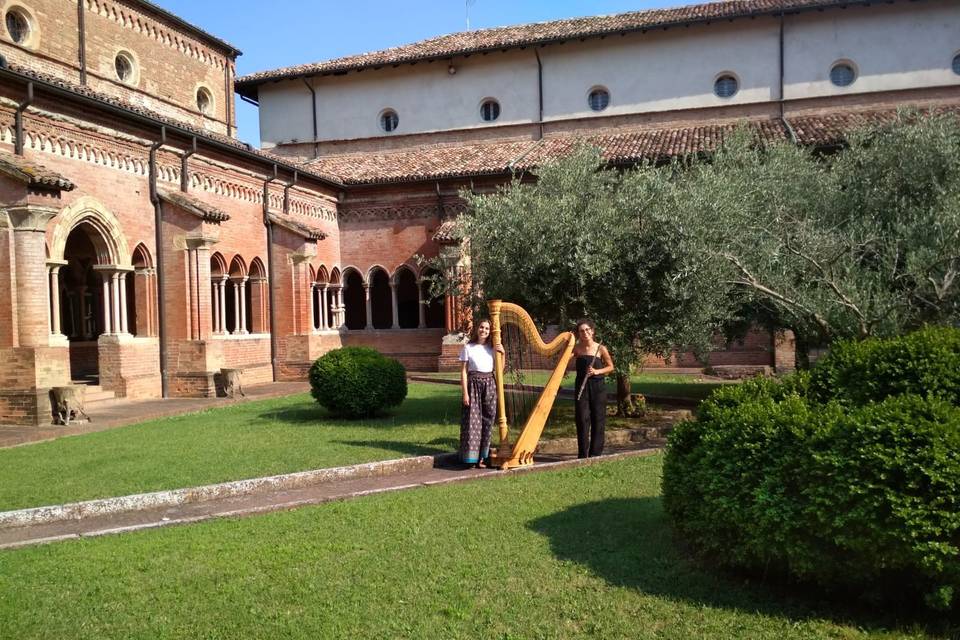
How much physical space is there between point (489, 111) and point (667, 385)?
12516 millimetres

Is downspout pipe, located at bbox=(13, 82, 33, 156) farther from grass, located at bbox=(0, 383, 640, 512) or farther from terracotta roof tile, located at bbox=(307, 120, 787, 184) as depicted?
terracotta roof tile, located at bbox=(307, 120, 787, 184)

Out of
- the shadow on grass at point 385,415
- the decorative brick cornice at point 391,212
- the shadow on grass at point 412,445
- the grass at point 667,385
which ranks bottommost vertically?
the grass at point 667,385

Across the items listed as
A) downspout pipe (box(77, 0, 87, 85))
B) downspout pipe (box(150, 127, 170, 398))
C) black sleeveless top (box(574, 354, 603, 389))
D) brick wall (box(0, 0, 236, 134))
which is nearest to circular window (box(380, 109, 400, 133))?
brick wall (box(0, 0, 236, 134))

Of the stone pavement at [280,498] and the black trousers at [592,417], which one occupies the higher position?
the black trousers at [592,417]

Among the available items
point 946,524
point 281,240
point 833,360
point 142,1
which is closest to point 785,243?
point 833,360

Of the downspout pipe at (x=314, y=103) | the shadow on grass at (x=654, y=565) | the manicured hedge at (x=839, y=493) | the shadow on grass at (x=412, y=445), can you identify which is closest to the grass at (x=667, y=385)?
the shadow on grass at (x=412, y=445)

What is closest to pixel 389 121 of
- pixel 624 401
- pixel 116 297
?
pixel 116 297

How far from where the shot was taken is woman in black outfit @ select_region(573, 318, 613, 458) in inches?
326

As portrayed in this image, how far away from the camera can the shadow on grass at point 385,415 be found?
12.1 m

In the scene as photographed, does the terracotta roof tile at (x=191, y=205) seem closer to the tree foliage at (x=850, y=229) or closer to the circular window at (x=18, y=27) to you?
the circular window at (x=18, y=27)

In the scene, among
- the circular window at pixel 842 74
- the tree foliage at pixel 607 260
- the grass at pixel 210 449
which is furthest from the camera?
the circular window at pixel 842 74

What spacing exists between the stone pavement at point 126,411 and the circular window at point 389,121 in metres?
11.4

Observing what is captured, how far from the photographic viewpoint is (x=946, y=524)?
3516 millimetres

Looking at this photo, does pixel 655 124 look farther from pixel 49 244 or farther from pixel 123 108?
pixel 49 244
